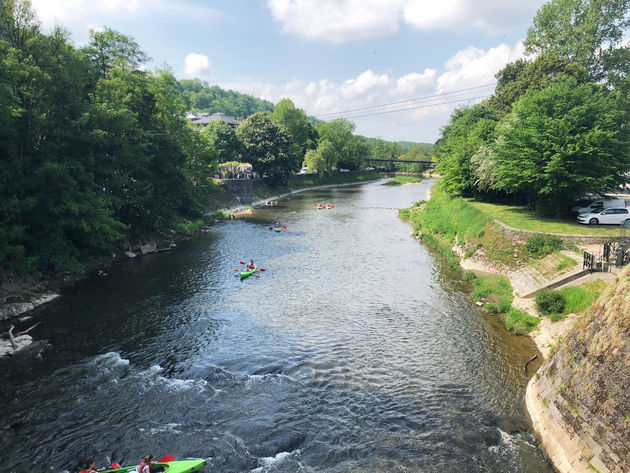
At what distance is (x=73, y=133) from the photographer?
1180 inches

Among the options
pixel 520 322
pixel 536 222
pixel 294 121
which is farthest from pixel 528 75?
pixel 294 121

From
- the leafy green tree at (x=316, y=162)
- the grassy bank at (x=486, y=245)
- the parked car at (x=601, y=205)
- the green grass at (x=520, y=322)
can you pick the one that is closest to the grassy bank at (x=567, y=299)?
the green grass at (x=520, y=322)

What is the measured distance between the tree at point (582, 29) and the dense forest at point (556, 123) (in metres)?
0.12

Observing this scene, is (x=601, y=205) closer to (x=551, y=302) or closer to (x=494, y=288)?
(x=494, y=288)

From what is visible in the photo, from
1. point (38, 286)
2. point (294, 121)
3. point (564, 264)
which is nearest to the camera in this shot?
point (564, 264)

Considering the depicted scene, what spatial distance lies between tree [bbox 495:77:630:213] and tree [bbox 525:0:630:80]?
29.3 m

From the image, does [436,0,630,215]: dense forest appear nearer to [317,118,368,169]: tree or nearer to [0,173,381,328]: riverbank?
[0,173,381,328]: riverbank

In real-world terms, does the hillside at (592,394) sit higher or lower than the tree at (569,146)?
lower

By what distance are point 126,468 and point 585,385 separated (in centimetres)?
1480

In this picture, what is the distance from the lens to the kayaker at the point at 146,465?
40.8 feet

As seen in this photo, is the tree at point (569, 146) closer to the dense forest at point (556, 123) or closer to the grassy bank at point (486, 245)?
the dense forest at point (556, 123)

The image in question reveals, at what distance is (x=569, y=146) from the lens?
101 feet

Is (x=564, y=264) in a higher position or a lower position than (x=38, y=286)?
lower

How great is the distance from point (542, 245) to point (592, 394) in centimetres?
1772
